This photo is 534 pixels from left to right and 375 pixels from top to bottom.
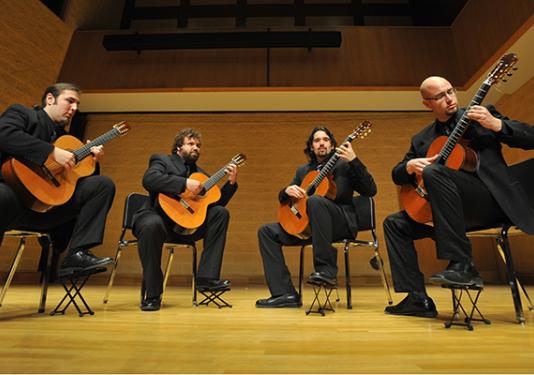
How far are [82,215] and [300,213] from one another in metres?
1.27

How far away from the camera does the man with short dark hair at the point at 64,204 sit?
1.75m

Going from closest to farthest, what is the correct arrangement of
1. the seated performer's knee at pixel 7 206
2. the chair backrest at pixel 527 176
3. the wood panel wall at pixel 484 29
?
1. the seated performer's knee at pixel 7 206
2. the chair backrest at pixel 527 176
3. the wood panel wall at pixel 484 29

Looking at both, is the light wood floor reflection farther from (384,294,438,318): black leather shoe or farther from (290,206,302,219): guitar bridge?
(290,206,302,219): guitar bridge

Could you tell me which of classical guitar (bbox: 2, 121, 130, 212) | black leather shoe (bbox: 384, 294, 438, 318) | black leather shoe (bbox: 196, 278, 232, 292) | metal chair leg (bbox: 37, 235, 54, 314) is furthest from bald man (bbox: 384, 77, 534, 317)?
metal chair leg (bbox: 37, 235, 54, 314)

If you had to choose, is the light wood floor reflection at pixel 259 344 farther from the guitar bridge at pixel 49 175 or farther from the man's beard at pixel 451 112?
the man's beard at pixel 451 112

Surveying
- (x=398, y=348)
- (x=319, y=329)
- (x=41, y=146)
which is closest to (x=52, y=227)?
(x=41, y=146)

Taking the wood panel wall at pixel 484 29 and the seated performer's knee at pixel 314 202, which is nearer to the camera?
the seated performer's knee at pixel 314 202

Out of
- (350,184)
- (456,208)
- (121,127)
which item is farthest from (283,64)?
(456,208)

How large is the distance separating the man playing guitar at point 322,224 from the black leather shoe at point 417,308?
14.4 inches

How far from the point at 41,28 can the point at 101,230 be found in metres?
3.76

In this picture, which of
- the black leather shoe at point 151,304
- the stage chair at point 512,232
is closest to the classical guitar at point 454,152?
the stage chair at point 512,232

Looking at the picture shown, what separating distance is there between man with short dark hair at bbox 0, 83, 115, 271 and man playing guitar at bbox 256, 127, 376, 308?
1047 mm

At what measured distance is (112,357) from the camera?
98cm

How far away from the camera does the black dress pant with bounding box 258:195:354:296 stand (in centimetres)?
209
